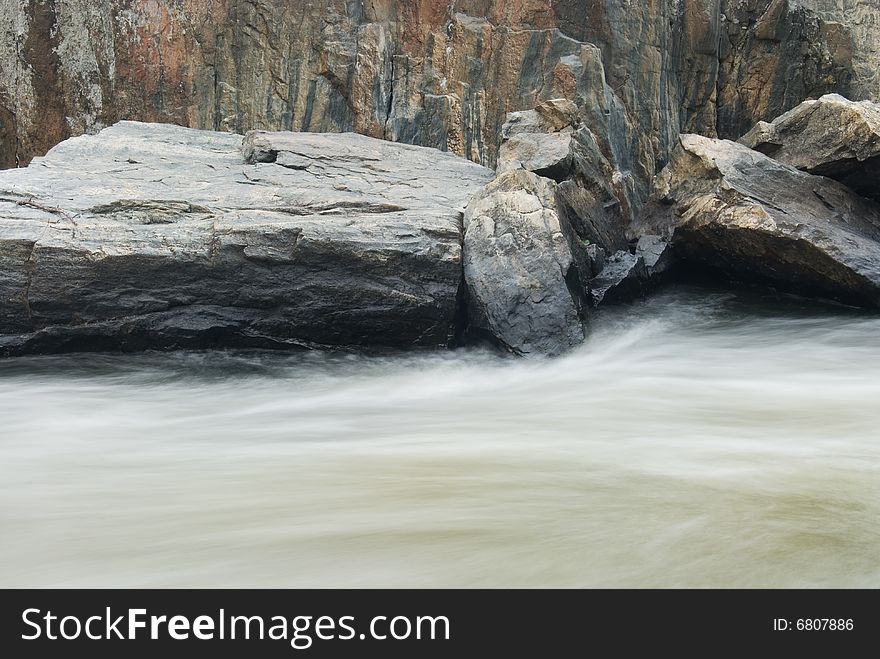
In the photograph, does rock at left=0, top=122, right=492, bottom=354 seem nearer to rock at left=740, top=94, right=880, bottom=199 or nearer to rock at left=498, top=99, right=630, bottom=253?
rock at left=498, top=99, right=630, bottom=253

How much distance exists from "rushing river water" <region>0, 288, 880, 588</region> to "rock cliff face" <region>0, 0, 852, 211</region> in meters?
5.83

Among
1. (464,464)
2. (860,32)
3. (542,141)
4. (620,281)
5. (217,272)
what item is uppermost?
(860,32)

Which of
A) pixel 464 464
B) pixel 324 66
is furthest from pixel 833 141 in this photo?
pixel 324 66

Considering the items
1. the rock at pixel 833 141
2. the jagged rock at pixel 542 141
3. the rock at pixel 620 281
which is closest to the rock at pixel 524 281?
the rock at pixel 620 281

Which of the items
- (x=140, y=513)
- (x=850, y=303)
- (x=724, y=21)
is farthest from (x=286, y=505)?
(x=724, y=21)

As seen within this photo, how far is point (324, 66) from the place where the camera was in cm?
1128

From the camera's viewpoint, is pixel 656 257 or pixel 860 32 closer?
pixel 656 257

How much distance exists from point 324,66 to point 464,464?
29.2 ft

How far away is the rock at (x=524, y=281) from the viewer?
5.41 m

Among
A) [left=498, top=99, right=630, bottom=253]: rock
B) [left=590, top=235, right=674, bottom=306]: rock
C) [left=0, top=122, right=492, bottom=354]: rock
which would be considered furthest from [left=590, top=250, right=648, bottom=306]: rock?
[left=0, top=122, right=492, bottom=354]: rock

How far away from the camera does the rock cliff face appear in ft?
36.0

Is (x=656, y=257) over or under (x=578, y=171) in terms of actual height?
under

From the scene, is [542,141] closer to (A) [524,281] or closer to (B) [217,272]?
(A) [524,281]
